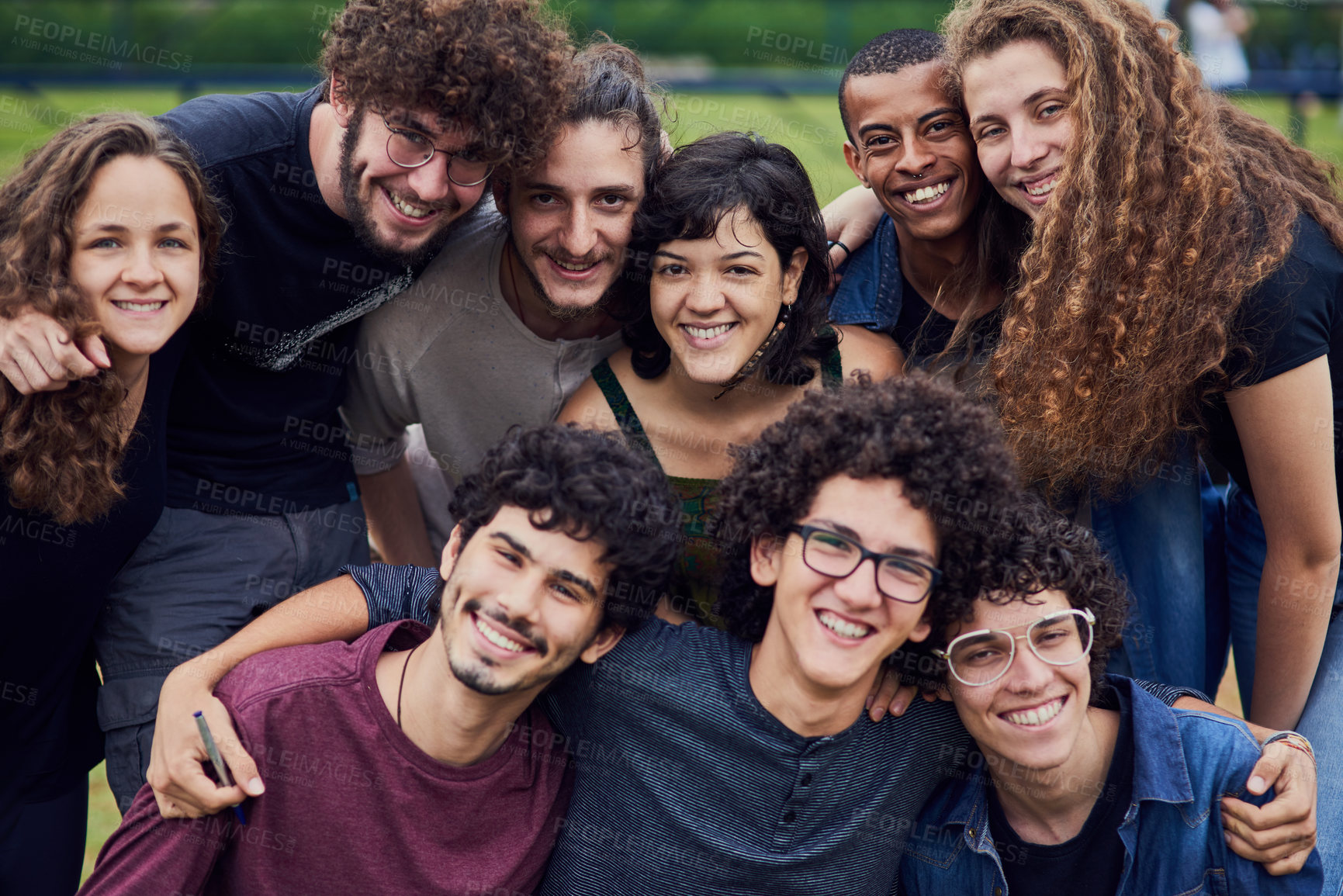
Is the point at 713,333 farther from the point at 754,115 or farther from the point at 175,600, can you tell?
the point at 754,115

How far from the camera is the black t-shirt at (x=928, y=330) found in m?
3.92

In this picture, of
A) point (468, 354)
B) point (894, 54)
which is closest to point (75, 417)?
point (468, 354)

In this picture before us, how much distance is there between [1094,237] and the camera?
339cm

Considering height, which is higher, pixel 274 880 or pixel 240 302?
pixel 240 302

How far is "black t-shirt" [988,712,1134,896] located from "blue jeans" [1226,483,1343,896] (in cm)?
77

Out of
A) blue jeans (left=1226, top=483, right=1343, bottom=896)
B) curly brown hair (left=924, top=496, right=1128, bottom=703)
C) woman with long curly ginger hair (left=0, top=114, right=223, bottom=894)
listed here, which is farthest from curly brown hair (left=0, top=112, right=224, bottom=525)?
blue jeans (left=1226, top=483, right=1343, bottom=896)

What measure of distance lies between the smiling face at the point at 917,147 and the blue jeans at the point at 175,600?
2.39 m

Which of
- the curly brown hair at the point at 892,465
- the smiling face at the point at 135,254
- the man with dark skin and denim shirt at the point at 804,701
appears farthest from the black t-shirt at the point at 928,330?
the smiling face at the point at 135,254

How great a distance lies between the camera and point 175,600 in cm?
373

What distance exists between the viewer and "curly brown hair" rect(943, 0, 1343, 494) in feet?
11.1

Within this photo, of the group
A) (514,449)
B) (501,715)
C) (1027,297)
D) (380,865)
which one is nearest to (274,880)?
(380,865)

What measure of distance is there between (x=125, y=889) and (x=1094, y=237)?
3.16m

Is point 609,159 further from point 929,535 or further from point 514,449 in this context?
point 929,535

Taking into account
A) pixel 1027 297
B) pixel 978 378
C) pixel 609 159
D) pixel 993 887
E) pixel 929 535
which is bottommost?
pixel 993 887
